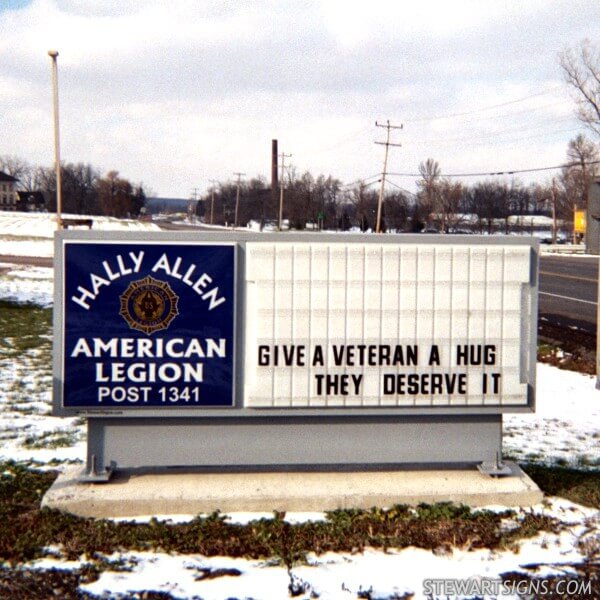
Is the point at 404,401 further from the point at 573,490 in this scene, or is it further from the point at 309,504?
the point at 573,490

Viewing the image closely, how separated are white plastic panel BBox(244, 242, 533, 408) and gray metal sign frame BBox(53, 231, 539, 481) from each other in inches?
2.5

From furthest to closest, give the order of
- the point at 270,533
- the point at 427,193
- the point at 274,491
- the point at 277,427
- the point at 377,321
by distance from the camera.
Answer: the point at 427,193, the point at 277,427, the point at 377,321, the point at 274,491, the point at 270,533

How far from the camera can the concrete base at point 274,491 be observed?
5383 mm

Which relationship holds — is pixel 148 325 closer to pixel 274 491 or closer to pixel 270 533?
pixel 274 491

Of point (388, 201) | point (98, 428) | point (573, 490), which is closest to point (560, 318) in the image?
point (573, 490)

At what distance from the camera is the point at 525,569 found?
457 centimetres

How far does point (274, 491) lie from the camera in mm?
5551

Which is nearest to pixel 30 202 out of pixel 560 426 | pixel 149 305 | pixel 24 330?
pixel 24 330

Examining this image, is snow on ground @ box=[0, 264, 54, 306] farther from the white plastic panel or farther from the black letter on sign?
the black letter on sign

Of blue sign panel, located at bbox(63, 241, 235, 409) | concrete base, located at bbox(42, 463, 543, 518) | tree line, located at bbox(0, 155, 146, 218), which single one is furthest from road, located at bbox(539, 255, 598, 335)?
tree line, located at bbox(0, 155, 146, 218)

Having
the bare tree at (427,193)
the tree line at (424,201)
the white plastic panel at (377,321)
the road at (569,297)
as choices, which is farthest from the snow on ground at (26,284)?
the bare tree at (427,193)

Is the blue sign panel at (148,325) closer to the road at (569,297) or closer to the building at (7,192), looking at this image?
the road at (569,297)

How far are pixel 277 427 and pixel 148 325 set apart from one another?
44.7 inches

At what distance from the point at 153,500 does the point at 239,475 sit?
0.71 m
